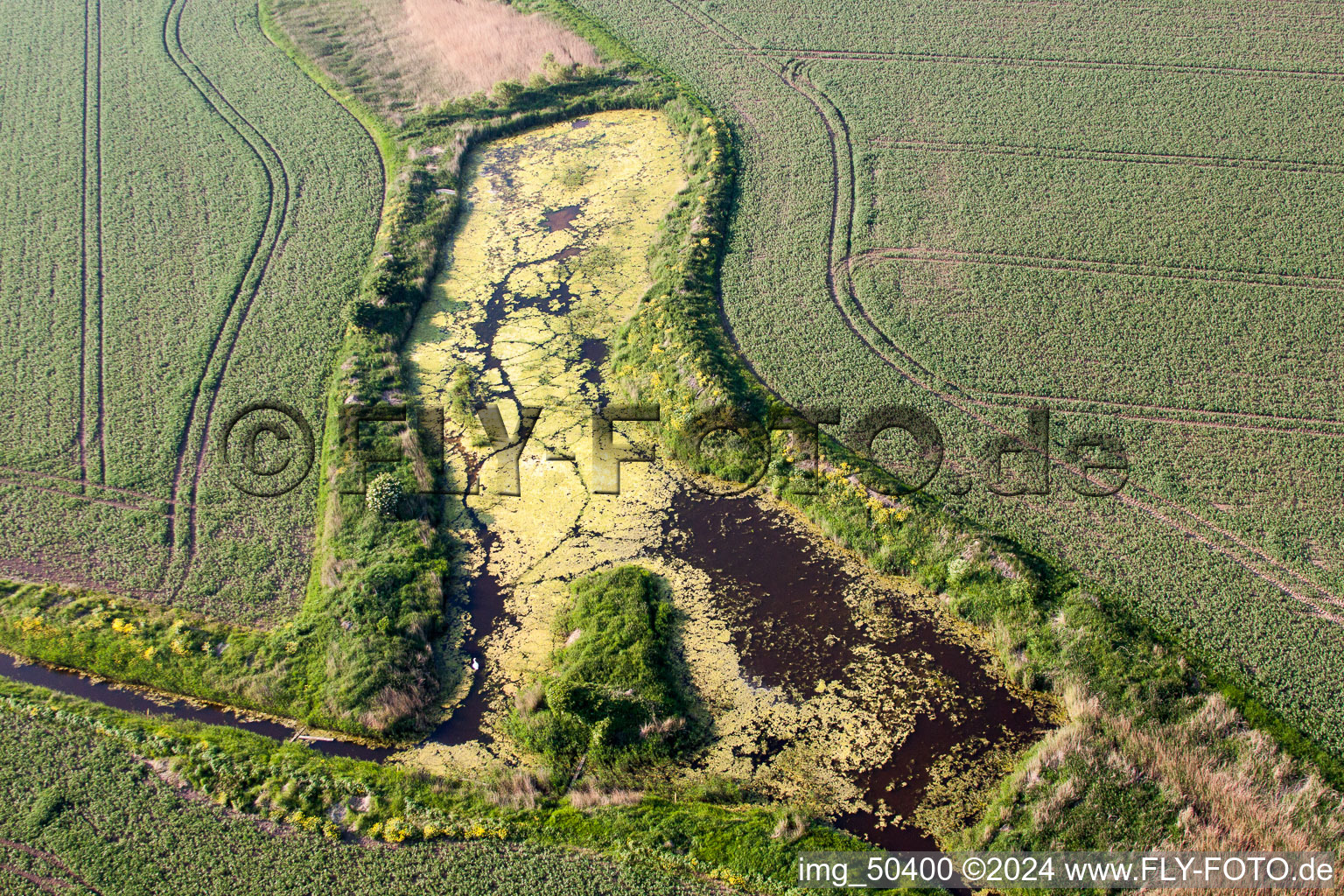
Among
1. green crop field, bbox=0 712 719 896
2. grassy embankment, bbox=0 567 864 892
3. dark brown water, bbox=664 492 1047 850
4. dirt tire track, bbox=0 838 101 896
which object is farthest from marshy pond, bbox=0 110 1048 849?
dirt tire track, bbox=0 838 101 896

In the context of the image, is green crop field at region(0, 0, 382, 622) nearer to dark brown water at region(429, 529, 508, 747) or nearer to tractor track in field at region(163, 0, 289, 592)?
tractor track in field at region(163, 0, 289, 592)

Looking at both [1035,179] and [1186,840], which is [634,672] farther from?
[1035,179]

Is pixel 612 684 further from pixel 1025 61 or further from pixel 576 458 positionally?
pixel 1025 61

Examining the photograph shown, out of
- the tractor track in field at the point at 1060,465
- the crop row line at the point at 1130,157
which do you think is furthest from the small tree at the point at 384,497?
the crop row line at the point at 1130,157

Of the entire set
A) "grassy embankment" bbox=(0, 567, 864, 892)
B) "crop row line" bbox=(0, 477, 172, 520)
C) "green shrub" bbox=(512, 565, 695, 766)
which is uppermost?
"crop row line" bbox=(0, 477, 172, 520)

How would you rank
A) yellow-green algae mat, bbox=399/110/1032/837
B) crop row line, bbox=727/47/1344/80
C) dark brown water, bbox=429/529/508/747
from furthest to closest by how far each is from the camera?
crop row line, bbox=727/47/1344/80 < dark brown water, bbox=429/529/508/747 < yellow-green algae mat, bbox=399/110/1032/837

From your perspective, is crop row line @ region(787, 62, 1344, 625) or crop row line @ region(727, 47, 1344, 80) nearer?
crop row line @ region(787, 62, 1344, 625)
